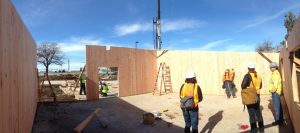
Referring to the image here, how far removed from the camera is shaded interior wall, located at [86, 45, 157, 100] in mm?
16031

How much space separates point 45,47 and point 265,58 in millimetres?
54905

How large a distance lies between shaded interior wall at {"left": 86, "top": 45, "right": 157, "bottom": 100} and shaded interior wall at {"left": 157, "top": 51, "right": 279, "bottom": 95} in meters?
1.44

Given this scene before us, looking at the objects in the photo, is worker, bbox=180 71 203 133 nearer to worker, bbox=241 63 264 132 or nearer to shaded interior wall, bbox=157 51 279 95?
worker, bbox=241 63 264 132

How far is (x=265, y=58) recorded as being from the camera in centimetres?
1695

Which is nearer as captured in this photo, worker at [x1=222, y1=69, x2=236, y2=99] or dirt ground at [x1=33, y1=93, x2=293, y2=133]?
dirt ground at [x1=33, y1=93, x2=293, y2=133]

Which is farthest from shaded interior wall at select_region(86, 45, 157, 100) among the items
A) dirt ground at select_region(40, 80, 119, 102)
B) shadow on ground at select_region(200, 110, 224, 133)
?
shadow on ground at select_region(200, 110, 224, 133)

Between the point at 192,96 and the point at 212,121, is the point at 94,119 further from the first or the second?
the point at 192,96

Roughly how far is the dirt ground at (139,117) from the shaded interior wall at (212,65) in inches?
102

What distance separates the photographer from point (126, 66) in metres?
18.3

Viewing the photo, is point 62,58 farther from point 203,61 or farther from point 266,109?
point 266,109

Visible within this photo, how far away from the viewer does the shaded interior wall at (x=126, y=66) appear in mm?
16031

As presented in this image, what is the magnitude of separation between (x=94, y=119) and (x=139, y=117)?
1820mm

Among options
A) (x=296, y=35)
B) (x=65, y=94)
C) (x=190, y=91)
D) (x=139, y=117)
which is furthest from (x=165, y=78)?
(x=296, y=35)

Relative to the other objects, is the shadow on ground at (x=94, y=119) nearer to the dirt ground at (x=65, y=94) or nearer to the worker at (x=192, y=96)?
the worker at (x=192, y=96)
